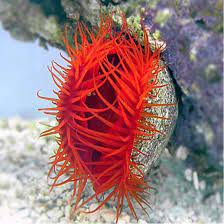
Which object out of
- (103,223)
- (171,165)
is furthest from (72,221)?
(171,165)

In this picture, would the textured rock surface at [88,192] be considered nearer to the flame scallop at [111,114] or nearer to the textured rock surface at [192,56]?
the textured rock surface at [192,56]

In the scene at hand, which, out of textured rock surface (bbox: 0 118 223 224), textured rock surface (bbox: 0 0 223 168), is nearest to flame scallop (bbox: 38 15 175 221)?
textured rock surface (bbox: 0 0 223 168)

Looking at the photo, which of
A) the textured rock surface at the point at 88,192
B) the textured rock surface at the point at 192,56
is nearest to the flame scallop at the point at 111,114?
the textured rock surface at the point at 192,56

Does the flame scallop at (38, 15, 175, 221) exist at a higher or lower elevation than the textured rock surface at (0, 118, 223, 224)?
higher

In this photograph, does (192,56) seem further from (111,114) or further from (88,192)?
(88,192)

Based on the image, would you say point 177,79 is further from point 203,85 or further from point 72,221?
point 72,221

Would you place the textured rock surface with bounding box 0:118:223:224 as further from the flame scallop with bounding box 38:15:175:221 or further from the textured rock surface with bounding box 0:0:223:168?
the flame scallop with bounding box 38:15:175:221

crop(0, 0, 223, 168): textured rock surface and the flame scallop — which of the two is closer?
the flame scallop
